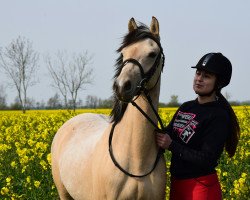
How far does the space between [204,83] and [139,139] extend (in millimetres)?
730

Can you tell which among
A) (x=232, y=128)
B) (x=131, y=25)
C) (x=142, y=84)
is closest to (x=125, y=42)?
(x=131, y=25)

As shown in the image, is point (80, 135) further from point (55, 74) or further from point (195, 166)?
point (55, 74)

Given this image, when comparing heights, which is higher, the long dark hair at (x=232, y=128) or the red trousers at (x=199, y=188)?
the long dark hair at (x=232, y=128)

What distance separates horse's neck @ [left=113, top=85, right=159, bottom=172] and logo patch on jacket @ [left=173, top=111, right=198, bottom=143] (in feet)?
0.90

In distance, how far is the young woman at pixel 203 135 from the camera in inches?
147

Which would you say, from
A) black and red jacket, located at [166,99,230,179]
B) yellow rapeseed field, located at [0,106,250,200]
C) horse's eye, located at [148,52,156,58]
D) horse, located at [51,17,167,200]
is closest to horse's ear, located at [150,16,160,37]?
horse, located at [51,17,167,200]

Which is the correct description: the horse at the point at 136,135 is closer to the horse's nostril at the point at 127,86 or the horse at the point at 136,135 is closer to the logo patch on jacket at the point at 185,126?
the horse's nostril at the point at 127,86

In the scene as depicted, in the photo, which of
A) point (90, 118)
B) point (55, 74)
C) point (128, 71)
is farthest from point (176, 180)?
point (55, 74)

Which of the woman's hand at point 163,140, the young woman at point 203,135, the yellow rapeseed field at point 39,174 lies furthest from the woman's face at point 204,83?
the yellow rapeseed field at point 39,174

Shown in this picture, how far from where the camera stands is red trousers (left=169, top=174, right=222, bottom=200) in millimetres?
3844

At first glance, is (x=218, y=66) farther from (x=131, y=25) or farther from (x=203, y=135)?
(x=131, y=25)

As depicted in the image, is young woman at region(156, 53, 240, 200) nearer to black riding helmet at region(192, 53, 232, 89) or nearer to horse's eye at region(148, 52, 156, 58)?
black riding helmet at region(192, 53, 232, 89)

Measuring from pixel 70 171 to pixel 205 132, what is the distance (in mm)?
1718

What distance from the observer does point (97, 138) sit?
15.1 ft
